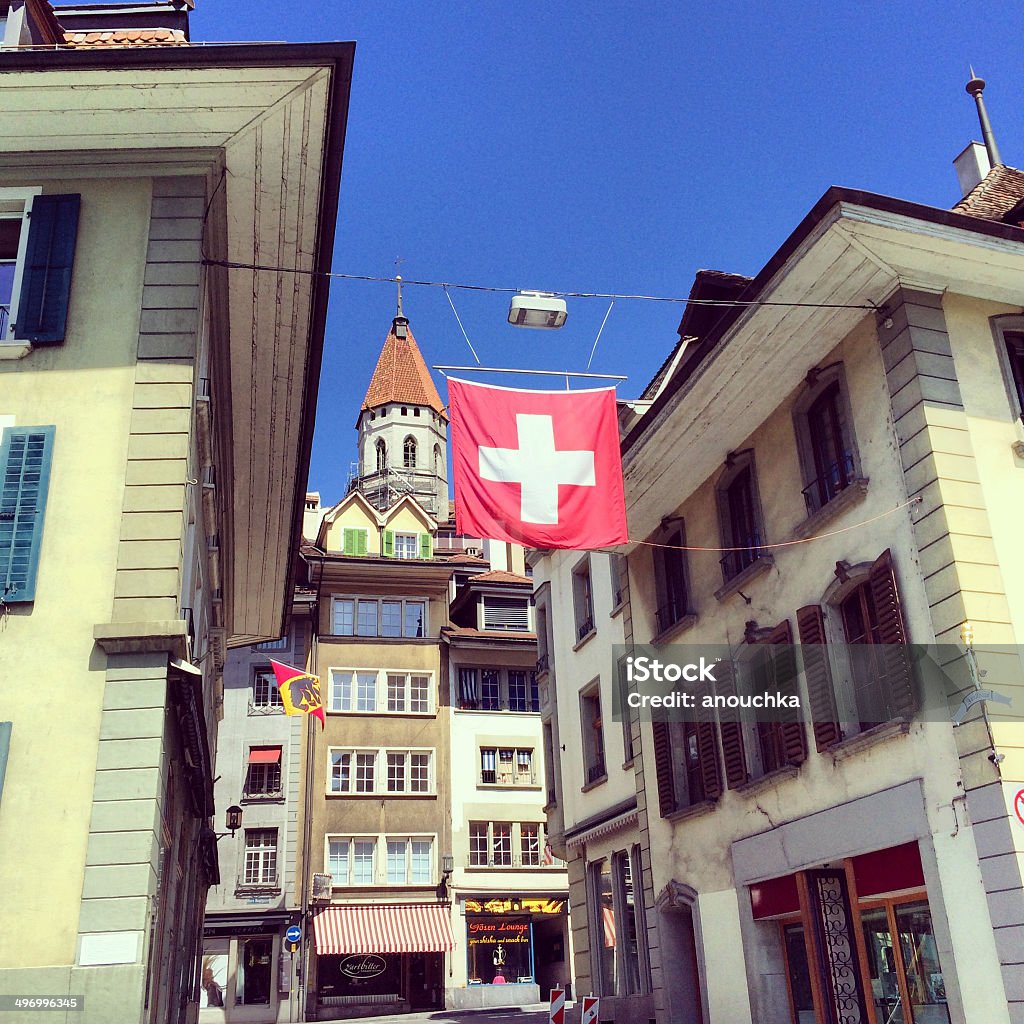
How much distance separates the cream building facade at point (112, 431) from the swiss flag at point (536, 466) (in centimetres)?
299

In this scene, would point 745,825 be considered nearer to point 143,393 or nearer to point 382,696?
point 143,393

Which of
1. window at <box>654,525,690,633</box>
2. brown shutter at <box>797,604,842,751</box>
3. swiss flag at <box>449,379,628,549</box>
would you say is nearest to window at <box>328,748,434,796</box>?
window at <box>654,525,690,633</box>

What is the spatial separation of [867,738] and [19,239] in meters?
11.5

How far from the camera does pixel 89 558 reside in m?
11.1

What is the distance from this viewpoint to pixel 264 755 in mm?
38750

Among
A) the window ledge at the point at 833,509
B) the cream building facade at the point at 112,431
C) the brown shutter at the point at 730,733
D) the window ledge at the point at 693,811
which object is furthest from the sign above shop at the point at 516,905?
the window ledge at the point at 833,509

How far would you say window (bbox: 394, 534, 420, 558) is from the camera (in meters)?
45.1

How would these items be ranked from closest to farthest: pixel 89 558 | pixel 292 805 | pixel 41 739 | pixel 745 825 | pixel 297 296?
1. pixel 41 739
2. pixel 89 558
3. pixel 297 296
4. pixel 745 825
5. pixel 292 805

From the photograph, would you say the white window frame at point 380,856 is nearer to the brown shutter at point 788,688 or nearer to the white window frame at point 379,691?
the white window frame at point 379,691

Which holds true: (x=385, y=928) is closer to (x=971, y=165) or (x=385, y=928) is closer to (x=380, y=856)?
(x=380, y=856)

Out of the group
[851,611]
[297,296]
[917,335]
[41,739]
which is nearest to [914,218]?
[917,335]

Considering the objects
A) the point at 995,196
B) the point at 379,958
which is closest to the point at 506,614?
the point at 379,958

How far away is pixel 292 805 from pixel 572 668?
640 inches

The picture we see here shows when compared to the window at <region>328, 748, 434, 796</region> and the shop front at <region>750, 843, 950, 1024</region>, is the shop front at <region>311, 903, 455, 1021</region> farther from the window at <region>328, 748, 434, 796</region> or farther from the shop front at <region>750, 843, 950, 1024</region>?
the shop front at <region>750, 843, 950, 1024</region>
